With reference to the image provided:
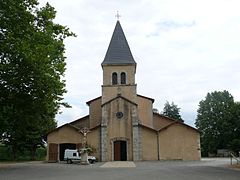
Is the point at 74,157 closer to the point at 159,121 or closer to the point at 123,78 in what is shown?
the point at 123,78

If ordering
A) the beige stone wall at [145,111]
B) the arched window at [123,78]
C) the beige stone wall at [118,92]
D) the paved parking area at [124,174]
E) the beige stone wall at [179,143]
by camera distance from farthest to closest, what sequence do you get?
the beige stone wall at [145,111] → the arched window at [123,78] → the beige stone wall at [118,92] → the beige stone wall at [179,143] → the paved parking area at [124,174]

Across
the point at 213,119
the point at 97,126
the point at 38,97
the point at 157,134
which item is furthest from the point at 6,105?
the point at 213,119

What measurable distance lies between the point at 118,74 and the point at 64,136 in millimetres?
10157

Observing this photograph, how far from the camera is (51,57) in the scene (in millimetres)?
23500

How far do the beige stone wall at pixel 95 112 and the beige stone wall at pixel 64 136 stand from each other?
4057 mm

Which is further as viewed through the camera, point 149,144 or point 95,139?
point 95,139

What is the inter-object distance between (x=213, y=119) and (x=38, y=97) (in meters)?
49.7

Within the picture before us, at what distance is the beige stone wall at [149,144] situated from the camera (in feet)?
133

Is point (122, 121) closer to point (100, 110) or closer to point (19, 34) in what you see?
point (100, 110)

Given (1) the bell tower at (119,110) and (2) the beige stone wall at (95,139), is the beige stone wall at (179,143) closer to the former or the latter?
(1) the bell tower at (119,110)

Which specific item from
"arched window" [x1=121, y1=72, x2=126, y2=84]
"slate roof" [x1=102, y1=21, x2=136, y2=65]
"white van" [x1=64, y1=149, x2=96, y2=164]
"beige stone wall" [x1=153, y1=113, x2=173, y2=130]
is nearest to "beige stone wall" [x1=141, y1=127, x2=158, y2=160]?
"beige stone wall" [x1=153, y1=113, x2=173, y2=130]

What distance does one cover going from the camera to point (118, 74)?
44.8 metres

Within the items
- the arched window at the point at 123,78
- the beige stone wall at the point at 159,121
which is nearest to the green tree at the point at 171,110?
the beige stone wall at the point at 159,121

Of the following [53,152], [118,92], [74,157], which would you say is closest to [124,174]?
[74,157]
